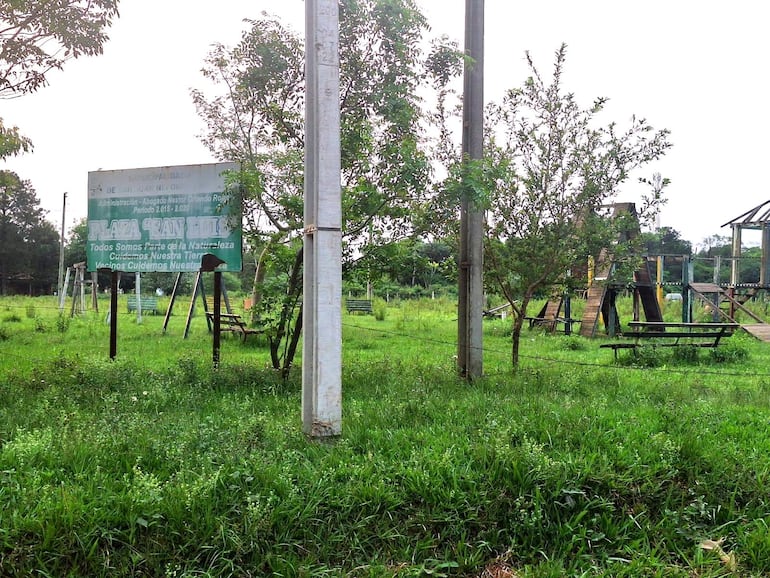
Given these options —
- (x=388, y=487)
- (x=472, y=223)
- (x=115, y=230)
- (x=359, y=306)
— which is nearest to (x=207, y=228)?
(x=115, y=230)

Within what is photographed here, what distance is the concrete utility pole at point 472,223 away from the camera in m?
6.76

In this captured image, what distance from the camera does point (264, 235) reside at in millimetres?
6844

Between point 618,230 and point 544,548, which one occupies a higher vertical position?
point 618,230

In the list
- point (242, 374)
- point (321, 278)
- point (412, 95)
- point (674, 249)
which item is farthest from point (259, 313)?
point (674, 249)

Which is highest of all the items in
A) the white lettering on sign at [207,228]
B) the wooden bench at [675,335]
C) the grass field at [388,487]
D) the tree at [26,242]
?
the tree at [26,242]

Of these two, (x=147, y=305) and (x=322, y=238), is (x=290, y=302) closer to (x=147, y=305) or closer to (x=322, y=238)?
(x=322, y=238)

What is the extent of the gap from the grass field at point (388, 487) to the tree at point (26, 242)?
48.5 metres

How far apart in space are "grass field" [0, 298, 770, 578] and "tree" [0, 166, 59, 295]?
159 feet

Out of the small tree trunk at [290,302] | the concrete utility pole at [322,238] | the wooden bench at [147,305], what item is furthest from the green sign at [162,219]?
the wooden bench at [147,305]

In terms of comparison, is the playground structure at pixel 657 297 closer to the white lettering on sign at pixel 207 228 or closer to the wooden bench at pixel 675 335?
the wooden bench at pixel 675 335

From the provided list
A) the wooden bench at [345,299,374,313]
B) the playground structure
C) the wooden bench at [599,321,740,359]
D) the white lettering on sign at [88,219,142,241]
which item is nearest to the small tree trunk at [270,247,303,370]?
the white lettering on sign at [88,219,142,241]

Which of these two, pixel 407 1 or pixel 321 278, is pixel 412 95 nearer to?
pixel 407 1

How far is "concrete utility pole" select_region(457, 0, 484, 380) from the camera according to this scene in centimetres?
676

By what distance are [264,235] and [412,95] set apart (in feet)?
7.48
